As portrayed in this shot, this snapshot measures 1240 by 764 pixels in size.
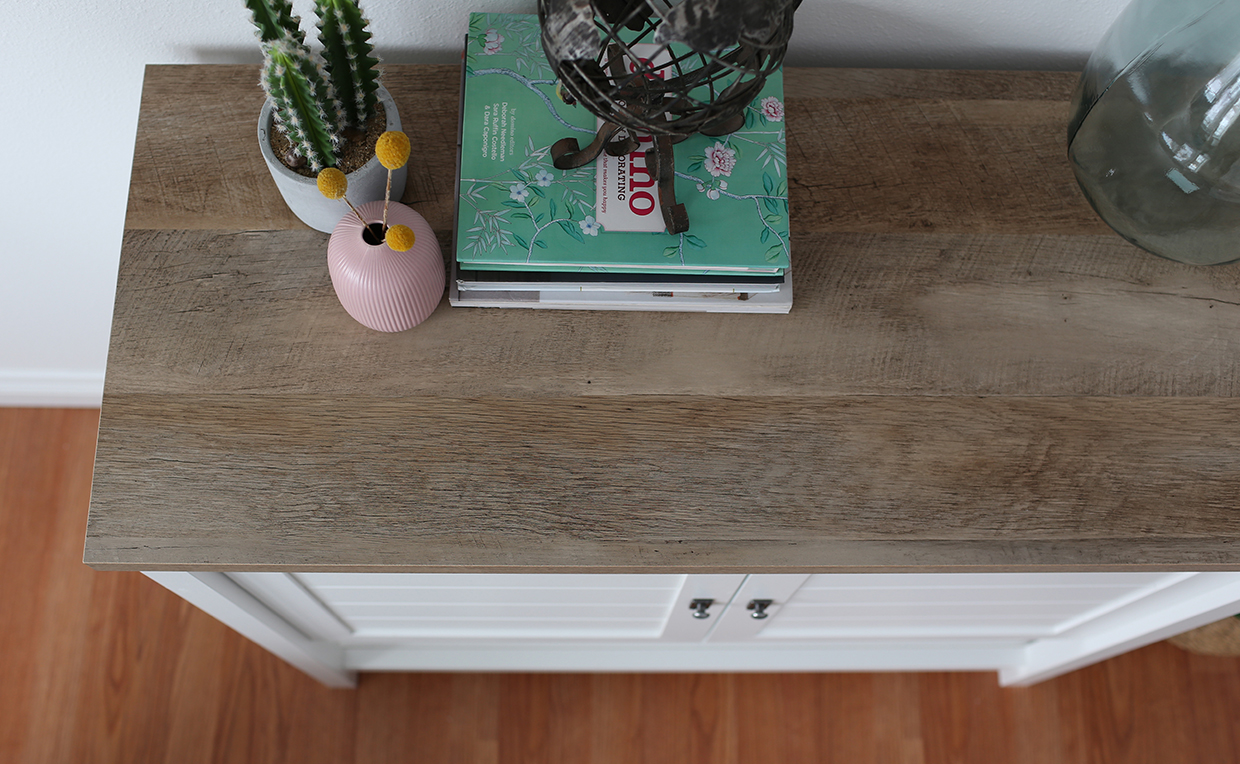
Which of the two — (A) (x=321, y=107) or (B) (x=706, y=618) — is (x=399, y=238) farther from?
(B) (x=706, y=618)

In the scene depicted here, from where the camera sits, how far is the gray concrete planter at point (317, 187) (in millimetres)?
668

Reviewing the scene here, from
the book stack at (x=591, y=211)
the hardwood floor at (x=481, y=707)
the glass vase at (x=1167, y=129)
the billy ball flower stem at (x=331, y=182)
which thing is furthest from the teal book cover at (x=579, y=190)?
the hardwood floor at (x=481, y=707)

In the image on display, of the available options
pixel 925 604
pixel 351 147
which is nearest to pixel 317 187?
pixel 351 147

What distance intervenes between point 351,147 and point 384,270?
0.42ft

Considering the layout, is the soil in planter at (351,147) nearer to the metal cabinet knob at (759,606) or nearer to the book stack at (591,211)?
the book stack at (591,211)

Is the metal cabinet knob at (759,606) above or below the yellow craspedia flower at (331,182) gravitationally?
below

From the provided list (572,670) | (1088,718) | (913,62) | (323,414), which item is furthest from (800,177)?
(1088,718)

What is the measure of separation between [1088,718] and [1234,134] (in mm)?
1107

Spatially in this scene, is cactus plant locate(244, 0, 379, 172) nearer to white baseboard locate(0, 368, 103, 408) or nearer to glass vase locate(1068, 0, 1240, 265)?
glass vase locate(1068, 0, 1240, 265)

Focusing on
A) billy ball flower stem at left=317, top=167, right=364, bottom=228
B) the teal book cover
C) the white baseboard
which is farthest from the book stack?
the white baseboard

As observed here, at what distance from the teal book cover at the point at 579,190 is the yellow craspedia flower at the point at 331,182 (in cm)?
11

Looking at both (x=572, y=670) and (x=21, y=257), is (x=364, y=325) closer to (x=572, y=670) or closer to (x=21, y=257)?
(x=21, y=257)

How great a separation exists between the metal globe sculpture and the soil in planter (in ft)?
0.50

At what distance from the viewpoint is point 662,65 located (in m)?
0.62
